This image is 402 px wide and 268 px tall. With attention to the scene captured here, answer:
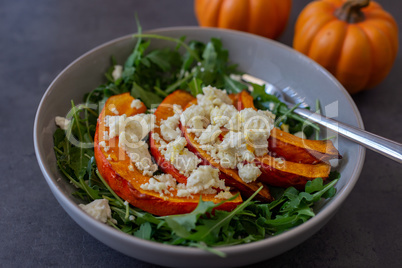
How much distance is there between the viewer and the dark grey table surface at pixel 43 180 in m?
1.57

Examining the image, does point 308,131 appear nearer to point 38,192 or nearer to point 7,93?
point 38,192

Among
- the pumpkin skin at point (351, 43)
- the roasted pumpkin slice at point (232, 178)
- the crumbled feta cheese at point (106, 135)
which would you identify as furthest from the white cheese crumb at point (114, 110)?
the pumpkin skin at point (351, 43)

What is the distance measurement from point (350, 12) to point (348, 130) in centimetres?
98

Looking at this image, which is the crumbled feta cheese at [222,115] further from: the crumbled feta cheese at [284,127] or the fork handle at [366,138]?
the fork handle at [366,138]

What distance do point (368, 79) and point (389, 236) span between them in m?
1.01

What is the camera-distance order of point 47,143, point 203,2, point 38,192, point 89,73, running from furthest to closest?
1. point 203,2
2. point 89,73
3. point 38,192
4. point 47,143

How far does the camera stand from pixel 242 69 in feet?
7.34

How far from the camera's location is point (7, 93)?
2316mm

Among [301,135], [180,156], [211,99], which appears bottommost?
[301,135]

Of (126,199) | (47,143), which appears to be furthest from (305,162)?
(47,143)

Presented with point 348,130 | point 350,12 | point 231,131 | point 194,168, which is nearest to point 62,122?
point 194,168

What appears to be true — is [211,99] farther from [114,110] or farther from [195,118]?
[114,110]

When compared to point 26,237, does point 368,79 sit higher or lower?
higher

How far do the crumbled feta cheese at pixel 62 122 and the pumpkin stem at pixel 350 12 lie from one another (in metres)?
1.68
